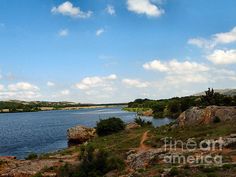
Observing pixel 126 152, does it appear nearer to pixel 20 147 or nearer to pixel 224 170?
pixel 224 170

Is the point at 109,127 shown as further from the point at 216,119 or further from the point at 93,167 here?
the point at 93,167

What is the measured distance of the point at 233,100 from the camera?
8694cm

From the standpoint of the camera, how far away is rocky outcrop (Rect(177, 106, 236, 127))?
194ft

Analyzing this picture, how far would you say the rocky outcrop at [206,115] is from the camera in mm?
59009

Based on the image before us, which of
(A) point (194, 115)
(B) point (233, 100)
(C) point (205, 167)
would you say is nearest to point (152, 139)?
(A) point (194, 115)

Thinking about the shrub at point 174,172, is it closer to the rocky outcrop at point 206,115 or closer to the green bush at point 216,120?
the rocky outcrop at point 206,115

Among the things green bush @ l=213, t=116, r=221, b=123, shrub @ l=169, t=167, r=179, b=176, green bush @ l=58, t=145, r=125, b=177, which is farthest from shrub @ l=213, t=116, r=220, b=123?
shrub @ l=169, t=167, r=179, b=176

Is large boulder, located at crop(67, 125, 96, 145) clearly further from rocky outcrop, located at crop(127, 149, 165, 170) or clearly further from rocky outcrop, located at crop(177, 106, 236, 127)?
rocky outcrop, located at crop(127, 149, 165, 170)

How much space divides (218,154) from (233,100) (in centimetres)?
5701

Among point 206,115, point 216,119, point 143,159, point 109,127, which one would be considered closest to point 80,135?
point 109,127

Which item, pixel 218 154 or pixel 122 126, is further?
pixel 122 126

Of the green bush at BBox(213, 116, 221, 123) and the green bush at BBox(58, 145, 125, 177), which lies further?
the green bush at BBox(213, 116, 221, 123)

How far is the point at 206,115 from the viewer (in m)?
62.4

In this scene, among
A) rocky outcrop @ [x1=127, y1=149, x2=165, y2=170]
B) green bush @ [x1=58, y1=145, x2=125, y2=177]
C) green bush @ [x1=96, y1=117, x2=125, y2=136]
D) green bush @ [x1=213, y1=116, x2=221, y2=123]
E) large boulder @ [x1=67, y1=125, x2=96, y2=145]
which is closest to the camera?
green bush @ [x1=58, y1=145, x2=125, y2=177]
